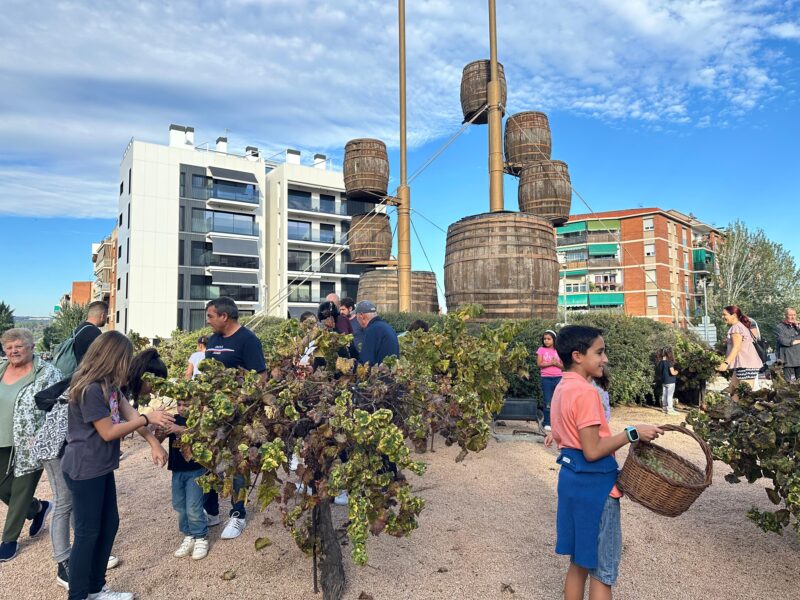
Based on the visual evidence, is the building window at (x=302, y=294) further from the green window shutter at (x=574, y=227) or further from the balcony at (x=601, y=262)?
the balcony at (x=601, y=262)

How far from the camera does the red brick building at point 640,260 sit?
46406 mm

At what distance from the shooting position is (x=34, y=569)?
323 cm

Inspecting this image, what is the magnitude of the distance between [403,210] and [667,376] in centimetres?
684

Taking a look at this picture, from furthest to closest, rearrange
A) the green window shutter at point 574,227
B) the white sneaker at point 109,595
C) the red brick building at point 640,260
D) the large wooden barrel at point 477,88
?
the green window shutter at point 574,227, the red brick building at point 640,260, the large wooden barrel at point 477,88, the white sneaker at point 109,595

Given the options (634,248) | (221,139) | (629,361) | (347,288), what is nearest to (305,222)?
(347,288)

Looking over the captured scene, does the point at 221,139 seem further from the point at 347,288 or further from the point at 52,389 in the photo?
the point at 52,389

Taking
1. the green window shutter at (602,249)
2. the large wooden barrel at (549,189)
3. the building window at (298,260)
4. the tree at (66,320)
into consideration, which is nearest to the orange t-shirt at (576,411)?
the large wooden barrel at (549,189)

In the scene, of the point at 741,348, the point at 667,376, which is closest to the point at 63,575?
the point at 741,348

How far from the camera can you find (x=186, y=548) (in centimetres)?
331

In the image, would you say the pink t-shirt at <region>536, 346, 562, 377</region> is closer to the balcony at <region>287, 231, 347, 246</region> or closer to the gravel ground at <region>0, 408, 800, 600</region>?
the gravel ground at <region>0, 408, 800, 600</region>

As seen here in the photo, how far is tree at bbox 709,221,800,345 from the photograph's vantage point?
96.7 feet

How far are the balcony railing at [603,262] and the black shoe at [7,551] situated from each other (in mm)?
51933

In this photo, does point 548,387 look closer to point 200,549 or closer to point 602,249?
point 200,549

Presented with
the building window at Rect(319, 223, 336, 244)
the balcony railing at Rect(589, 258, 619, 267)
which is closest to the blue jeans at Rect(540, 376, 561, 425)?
the building window at Rect(319, 223, 336, 244)
